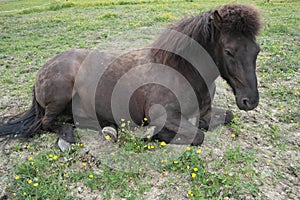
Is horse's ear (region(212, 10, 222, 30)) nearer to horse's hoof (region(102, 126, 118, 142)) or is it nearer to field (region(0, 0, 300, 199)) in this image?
field (region(0, 0, 300, 199))

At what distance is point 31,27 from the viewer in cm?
1030

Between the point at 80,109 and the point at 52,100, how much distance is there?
410 millimetres

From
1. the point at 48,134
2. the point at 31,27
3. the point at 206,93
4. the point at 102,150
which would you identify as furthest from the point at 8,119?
the point at 31,27

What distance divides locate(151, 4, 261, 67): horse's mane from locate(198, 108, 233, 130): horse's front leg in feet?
2.85

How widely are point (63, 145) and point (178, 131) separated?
147cm

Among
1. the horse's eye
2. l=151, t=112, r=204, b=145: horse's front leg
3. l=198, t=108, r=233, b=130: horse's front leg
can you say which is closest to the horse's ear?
the horse's eye

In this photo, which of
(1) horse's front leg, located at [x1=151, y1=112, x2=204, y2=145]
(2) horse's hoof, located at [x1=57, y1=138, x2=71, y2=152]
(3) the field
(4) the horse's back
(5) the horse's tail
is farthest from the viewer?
(5) the horse's tail

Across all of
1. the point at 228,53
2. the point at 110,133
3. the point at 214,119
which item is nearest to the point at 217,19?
the point at 228,53

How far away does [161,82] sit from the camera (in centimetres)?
335

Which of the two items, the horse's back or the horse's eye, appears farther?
the horse's back

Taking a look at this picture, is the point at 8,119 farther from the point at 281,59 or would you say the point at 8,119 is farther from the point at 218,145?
the point at 281,59

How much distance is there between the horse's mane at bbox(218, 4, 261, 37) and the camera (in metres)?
2.68

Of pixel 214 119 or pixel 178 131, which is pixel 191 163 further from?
pixel 214 119

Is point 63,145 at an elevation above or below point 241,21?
below
